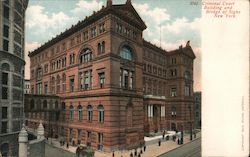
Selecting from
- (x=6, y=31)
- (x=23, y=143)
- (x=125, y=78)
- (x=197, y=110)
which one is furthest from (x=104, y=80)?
(x=6, y=31)

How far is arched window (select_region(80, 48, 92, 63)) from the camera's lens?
25.4 ft

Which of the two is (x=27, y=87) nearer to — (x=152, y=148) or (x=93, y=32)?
(x=93, y=32)

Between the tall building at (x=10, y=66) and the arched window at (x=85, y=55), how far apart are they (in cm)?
186

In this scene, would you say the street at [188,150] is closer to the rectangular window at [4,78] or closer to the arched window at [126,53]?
the arched window at [126,53]

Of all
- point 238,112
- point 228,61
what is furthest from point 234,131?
point 228,61

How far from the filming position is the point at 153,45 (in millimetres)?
7688

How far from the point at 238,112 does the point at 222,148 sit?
1.21 metres

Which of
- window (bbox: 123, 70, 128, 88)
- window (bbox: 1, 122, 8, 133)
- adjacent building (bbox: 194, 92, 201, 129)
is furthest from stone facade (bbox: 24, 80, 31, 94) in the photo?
adjacent building (bbox: 194, 92, 201, 129)

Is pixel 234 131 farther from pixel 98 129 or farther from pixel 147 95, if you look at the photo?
pixel 98 129

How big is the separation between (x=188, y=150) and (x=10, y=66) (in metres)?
6.39

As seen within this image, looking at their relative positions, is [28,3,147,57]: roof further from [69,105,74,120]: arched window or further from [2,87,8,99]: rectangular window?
[69,105,74,120]: arched window

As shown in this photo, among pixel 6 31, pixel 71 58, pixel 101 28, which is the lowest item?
pixel 71 58

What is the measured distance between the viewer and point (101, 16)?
745 cm

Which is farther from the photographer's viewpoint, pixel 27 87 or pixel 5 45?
pixel 27 87
